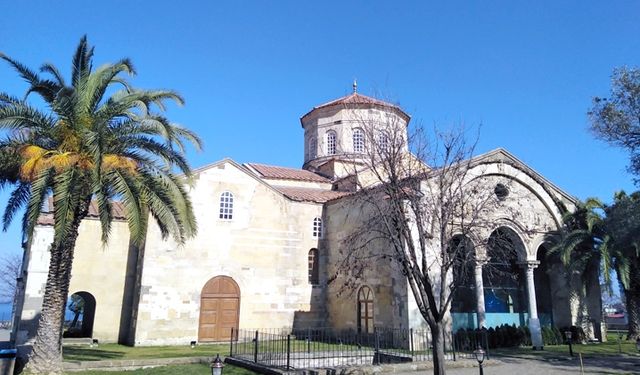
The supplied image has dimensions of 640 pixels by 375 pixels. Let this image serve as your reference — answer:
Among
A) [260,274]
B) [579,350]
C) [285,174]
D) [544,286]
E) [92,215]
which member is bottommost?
[579,350]

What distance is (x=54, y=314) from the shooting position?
39.0 ft

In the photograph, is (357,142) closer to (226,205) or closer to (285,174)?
(285,174)

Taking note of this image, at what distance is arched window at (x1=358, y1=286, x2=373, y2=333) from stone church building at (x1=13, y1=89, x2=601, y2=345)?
5cm

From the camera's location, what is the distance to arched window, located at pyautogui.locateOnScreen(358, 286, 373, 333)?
19922 millimetres

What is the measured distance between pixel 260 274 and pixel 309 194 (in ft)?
16.8

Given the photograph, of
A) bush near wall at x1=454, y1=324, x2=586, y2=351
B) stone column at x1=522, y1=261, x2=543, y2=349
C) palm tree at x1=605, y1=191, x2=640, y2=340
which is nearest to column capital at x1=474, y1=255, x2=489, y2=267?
bush near wall at x1=454, y1=324, x2=586, y2=351

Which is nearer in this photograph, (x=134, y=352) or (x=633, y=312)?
(x=134, y=352)

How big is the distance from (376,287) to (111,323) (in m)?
11.8

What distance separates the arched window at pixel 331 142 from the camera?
28359 millimetres

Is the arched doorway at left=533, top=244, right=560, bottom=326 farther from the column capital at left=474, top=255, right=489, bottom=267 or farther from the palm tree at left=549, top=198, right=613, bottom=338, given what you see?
the column capital at left=474, top=255, right=489, bottom=267

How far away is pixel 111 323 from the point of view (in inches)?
810

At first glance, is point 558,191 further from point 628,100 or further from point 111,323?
point 111,323

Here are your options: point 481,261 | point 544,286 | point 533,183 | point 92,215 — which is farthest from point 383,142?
point 544,286

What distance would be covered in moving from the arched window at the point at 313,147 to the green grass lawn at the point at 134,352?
13525 mm
